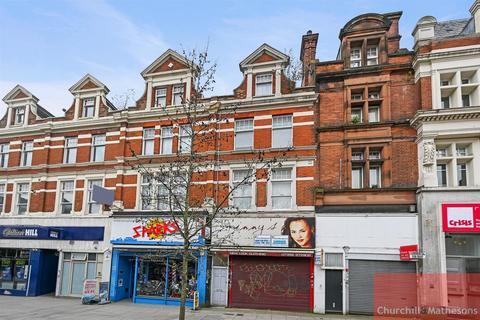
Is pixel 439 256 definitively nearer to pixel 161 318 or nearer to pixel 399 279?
pixel 399 279

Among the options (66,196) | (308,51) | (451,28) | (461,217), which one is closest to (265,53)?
(308,51)

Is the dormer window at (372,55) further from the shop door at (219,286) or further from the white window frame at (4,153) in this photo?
the white window frame at (4,153)

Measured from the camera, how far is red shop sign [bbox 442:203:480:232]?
1408 centimetres

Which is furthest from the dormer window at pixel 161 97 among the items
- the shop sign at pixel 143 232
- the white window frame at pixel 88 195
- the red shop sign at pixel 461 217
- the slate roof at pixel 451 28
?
the red shop sign at pixel 461 217

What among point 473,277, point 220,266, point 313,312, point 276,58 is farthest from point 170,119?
point 473,277

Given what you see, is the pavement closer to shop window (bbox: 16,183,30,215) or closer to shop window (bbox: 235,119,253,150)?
shop window (bbox: 16,183,30,215)

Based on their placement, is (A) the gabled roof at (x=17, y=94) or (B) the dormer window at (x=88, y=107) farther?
(A) the gabled roof at (x=17, y=94)

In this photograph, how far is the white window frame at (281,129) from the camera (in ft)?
58.3

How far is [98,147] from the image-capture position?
2098cm

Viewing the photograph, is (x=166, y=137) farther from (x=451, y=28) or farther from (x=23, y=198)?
(x=451, y=28)

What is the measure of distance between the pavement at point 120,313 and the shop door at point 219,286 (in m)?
0.64

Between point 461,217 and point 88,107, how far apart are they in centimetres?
2039

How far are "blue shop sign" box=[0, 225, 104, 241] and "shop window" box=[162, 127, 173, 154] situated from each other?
216 inches

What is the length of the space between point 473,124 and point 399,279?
7272 millimetres
